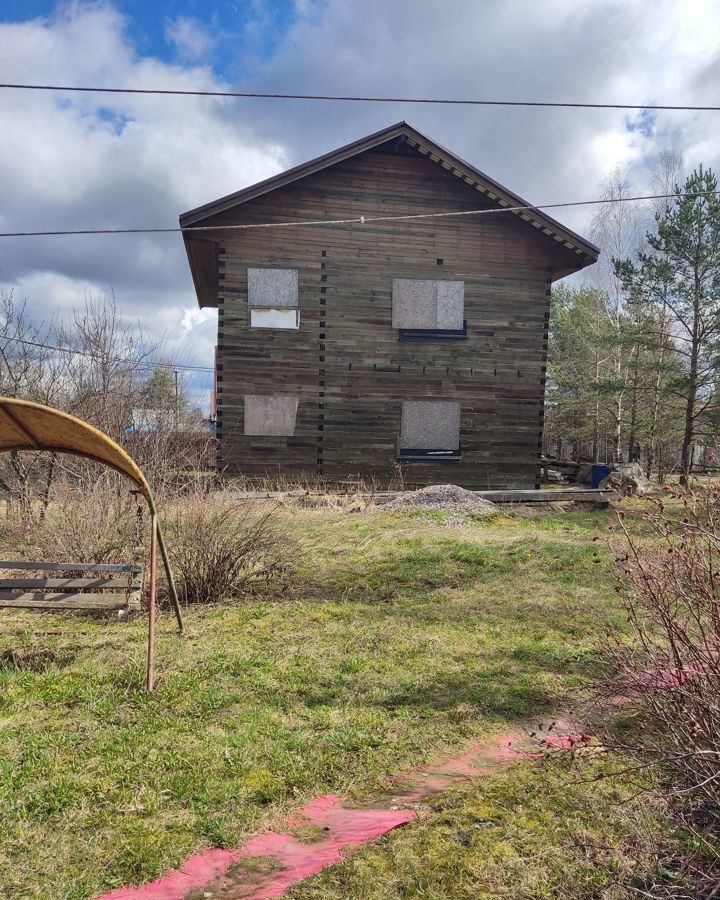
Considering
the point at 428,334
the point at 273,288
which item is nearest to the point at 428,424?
the point at 428,334

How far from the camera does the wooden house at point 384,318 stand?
55.3 feet

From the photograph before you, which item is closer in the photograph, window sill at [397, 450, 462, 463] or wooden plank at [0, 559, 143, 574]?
wooden plank at [0, 559, 143, 574]

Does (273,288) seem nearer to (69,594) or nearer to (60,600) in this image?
(69,594)

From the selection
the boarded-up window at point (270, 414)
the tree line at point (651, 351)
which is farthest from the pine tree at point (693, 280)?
the boarded-up window at point (270, 414)

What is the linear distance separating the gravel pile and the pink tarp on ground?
9768 millimetres

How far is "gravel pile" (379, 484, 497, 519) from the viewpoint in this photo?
45.8 feet

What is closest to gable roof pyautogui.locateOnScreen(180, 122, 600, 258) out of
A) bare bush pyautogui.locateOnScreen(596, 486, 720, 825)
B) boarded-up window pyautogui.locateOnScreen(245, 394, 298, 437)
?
boarded-up window pyautogui.locateOnScreen(245, 394, 298, 437)

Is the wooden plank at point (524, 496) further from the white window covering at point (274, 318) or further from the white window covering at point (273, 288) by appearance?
the white window covering at point (273, 288)

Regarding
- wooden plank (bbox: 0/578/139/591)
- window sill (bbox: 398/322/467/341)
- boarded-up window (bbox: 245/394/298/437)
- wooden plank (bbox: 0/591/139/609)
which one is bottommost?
wooden plank (bbox: 0/591/139/609)

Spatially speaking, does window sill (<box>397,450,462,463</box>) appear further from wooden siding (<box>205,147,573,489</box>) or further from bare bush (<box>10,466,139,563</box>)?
bare bush (<box>10,466,139,563</box>)

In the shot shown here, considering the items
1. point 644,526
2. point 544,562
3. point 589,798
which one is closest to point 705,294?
point 644,526

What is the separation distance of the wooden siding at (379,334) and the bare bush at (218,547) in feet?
28.2

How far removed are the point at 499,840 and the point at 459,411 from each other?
50.0 ft

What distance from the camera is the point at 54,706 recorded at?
5.01 m
